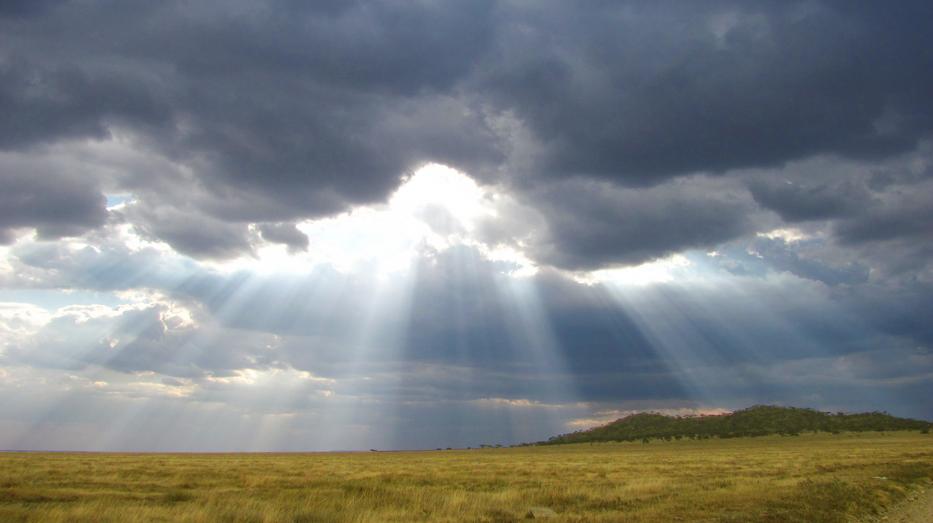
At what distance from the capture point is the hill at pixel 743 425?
457 feet

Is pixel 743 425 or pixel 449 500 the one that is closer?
pixel 449 500

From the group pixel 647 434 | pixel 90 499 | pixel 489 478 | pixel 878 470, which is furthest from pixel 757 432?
pixel 90 499

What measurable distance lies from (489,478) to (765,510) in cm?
2161

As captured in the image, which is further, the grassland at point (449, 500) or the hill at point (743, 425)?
the hill at point (743, 425)

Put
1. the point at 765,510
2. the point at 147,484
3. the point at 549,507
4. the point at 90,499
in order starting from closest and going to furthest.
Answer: the point at 765,510
the point at 549,507
the point at 90,499
the point at 147,484

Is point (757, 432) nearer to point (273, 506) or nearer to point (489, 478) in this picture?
point (489, 478)

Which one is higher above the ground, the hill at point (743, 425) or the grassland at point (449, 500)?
the grassland at point (449, 500)

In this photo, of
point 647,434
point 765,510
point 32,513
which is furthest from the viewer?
point 647,434

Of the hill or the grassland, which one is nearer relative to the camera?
the grassland

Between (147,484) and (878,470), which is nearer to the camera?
(147,484)

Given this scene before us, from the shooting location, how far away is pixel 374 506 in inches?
886

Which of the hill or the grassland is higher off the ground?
the grassland

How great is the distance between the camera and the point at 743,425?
155250mm

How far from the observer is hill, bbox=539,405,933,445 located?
13925 cm
